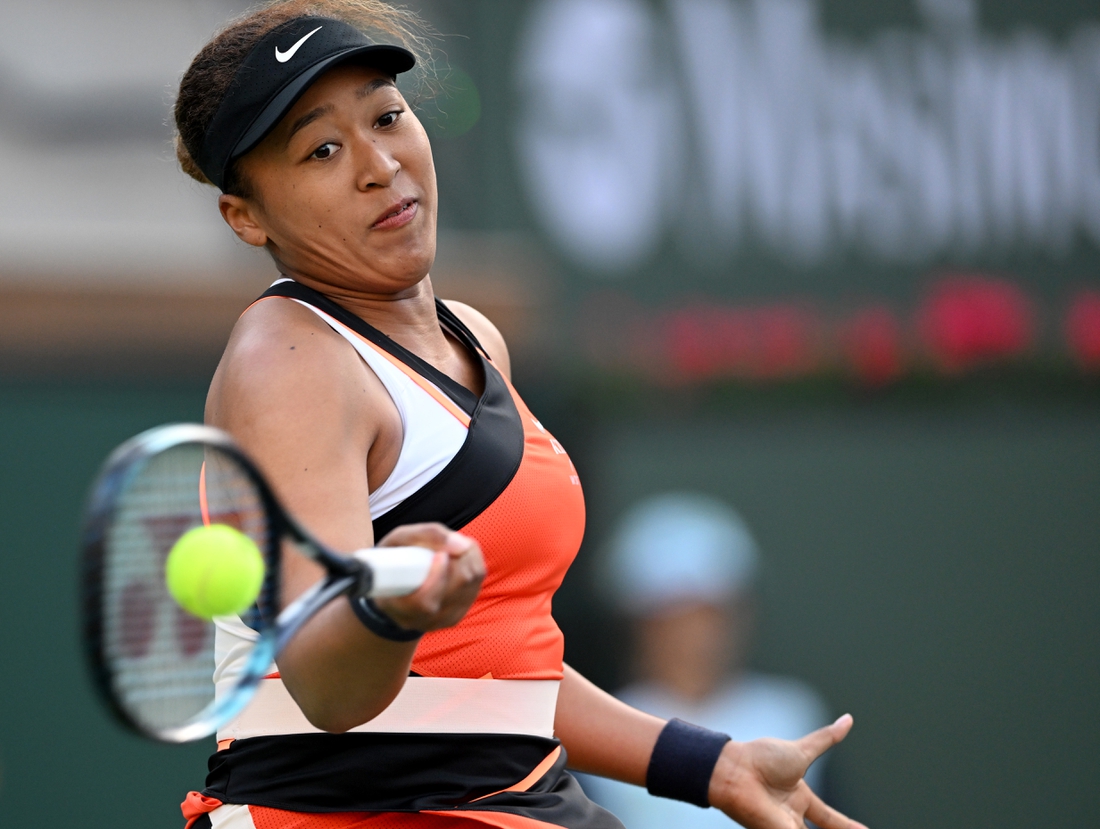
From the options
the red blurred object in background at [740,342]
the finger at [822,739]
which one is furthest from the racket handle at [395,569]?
the red blurred object in background at [740,342]

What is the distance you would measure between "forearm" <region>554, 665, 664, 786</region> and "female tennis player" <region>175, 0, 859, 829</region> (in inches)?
8.9

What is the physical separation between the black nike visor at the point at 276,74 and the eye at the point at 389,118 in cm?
7

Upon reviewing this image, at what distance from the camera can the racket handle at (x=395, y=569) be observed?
1.41m

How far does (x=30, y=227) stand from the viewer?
5.39 meters

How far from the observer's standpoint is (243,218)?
6.52 feet

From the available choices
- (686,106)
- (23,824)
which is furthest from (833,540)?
(23,824)

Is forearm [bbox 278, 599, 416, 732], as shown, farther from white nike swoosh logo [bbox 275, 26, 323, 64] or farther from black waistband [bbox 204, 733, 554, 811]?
white nike swoosh logo [bbox 275, 26, 323, 64]

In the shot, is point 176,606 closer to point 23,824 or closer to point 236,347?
point 236,347

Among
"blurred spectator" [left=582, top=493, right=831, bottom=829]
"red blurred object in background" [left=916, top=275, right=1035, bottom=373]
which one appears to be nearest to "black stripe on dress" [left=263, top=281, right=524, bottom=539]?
"blurred spectator" [left=582, top=493, right=831, bottom=829]

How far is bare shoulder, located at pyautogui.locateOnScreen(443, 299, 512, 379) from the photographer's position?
2299 millimetres

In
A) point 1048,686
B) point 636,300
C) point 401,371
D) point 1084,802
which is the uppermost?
point 401,371

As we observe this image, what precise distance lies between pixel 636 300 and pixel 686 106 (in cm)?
77

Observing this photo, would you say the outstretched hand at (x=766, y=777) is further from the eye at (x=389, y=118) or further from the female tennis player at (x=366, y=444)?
the eye at (x=389, y=118)

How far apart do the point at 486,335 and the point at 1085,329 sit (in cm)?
384
